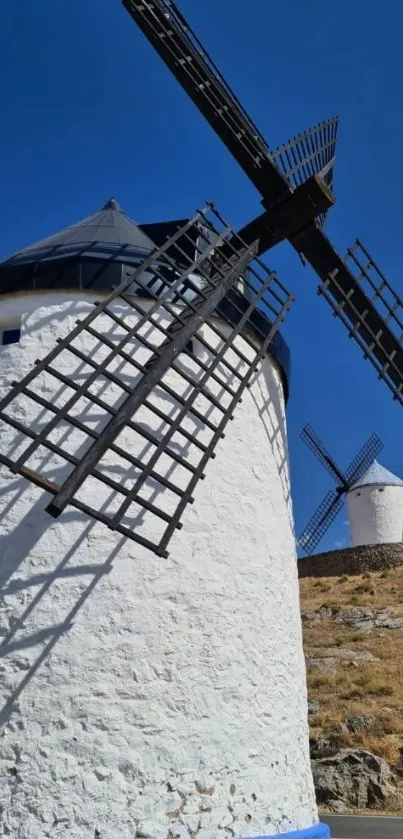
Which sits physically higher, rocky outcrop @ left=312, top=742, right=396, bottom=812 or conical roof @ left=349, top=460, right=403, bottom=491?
conical roof @ left=349, top=460, right=403, bottom=491

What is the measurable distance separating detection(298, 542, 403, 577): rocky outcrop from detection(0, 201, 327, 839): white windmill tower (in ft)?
69.9

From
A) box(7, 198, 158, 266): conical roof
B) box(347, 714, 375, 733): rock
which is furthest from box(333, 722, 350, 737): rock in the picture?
box(7, 198, 158, 266): conical roof

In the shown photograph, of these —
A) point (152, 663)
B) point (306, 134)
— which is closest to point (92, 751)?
point (152, 663)

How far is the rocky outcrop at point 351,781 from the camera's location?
32.3 feet

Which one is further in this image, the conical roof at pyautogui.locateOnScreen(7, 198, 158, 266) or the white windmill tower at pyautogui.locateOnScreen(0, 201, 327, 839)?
the conical roof at pyautogui.locateOnScreen(7, 198, 158, 266)

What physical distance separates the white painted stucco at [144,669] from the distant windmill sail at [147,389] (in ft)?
0.65

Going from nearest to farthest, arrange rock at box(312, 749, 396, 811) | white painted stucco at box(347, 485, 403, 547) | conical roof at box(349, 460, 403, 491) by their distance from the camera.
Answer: rock at box(312, 749, 396, 811) → white painted stucco at box(347, 485, 403, 547) → conical roof at box(349, 460, 403, 491)

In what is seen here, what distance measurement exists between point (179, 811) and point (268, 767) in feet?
3.10

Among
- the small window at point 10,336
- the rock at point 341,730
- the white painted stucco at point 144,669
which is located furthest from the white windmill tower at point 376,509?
the small window at point 10,336

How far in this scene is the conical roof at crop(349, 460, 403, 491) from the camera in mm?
30375

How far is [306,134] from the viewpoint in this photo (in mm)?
9547

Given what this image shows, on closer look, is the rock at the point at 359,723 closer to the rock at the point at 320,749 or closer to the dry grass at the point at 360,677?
Answer: the dry grass at the point at 360,677

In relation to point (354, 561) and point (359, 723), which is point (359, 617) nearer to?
point (359, 723)

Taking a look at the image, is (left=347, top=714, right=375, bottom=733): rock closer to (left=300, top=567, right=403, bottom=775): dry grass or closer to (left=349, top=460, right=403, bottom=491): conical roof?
(left=300, top=567, right=403, bottom=775): dry grass
